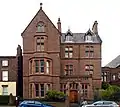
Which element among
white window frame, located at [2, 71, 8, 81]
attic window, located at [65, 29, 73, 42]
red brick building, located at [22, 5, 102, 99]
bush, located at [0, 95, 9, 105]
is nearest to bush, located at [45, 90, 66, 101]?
red brick building, located at [22, 5, 102, 99]

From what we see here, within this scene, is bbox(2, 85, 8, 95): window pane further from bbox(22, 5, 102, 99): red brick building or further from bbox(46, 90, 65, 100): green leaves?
bbox(46, 90, 65, 100): green leaves

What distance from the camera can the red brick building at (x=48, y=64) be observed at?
7181 cm

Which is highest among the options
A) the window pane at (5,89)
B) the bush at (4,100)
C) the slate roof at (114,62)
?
the slate roof at (114,62)

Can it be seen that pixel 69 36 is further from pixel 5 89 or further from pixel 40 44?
pixel 5 89

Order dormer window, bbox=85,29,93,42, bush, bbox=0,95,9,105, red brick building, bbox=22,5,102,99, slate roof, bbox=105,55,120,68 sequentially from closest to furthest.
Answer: bush, bbox=0,95,9,105 < red brick building, bbox=22,5,102,99 < dormer window, bbox=85,29,93,42 < slate roof, bbox=105,55,120,68

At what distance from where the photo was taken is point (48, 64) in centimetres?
7306

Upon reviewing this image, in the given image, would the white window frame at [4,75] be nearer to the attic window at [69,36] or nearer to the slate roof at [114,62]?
the attic window at [69,36]

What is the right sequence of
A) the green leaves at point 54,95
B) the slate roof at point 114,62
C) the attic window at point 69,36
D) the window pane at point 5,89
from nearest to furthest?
1. the green leaves at point 54,95
2. the window pane at point 5,89
3. the attic window at point 69,36
4. the slate roof at point 114,62

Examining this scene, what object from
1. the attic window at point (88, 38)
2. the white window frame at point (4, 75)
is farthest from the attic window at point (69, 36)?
the white window frame at point (4, 75)

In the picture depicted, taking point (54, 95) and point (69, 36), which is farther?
point (69, 36)

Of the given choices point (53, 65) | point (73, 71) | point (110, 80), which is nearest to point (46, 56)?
point (53, 65)

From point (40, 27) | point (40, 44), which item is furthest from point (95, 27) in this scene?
point (40, 44)

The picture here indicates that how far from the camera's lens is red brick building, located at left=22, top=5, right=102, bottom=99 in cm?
7181

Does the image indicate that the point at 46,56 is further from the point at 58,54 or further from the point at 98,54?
the point at 98,54
